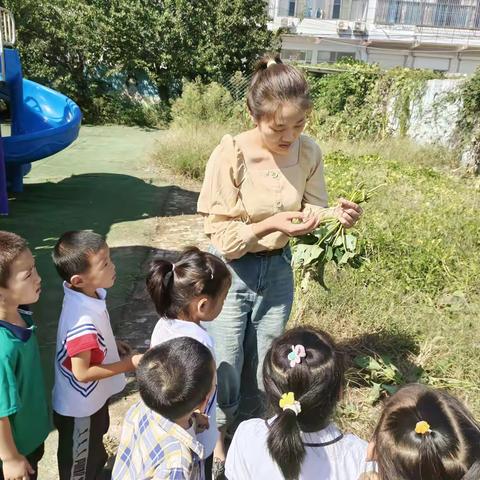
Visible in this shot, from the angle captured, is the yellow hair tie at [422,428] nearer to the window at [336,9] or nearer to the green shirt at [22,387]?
the green shirt at [22,387]

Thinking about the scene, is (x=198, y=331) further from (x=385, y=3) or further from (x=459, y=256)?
(x=385, y=3)

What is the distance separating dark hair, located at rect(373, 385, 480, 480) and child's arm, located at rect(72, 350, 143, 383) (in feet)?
2.91

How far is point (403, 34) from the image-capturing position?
25.3 m

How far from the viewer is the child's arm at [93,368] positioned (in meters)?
1.80

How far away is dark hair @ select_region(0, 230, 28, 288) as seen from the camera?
1.64 m

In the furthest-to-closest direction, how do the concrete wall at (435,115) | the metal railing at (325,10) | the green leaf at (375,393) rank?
the metal railing at (325,10) < the concrete wall at (435,115) < the green leaf at (375,393)

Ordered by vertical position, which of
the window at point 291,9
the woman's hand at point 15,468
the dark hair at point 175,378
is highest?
the window at point 291,9

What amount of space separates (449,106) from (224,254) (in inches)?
359

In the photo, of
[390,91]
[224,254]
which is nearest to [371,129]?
[390,91]

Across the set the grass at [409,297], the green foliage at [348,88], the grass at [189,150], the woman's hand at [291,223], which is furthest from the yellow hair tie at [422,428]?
the green foliage at [348,88]

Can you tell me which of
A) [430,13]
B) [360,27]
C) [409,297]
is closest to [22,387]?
[409,297]

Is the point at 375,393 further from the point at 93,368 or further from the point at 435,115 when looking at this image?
the point at 435,115

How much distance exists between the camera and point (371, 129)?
11305 mm

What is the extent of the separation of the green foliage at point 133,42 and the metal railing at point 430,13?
1301cm
